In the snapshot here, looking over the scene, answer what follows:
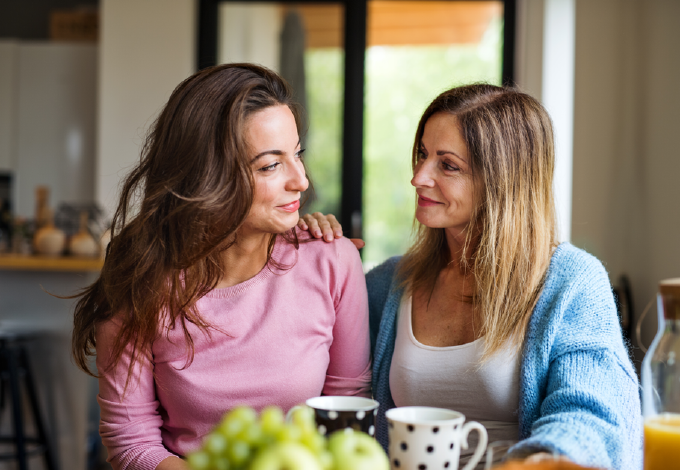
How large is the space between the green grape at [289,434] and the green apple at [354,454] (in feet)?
0.12

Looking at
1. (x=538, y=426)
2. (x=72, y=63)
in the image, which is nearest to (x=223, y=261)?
(x=538, y=426)

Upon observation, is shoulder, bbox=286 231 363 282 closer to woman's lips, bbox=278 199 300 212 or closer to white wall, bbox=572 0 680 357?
woman's lips, bbox=278 199 300 212

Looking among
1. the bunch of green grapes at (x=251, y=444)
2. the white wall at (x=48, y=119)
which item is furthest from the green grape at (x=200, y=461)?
the white wall at (x=48, y=119)

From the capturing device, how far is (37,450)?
2.78 metres

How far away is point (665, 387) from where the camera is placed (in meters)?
0.79

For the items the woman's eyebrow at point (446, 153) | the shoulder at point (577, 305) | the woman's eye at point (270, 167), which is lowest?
the shoulder at point (577, 305)

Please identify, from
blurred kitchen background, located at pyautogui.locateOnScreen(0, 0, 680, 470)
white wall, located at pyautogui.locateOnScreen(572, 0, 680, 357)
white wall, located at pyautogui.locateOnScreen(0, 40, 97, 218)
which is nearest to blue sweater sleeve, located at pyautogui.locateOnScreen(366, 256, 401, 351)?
blurred kitchen background, located at pyautogui.locateOnScreen(0, 0, 680, 470)

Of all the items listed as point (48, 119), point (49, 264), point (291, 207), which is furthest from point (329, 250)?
point (48, 119)

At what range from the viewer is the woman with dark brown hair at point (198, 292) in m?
1.17

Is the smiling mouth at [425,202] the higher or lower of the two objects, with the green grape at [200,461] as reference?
higher

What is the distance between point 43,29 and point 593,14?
4.36 m

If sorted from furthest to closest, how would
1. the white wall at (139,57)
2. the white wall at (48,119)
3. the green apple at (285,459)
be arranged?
the white wall at (48,119) → the white wall at (139,57) → the green apple at (285,459)

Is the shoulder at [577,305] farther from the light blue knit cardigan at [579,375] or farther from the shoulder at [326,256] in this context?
the shoulder at [326,256]

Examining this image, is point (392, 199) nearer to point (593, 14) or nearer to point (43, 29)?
point (43, 29)
